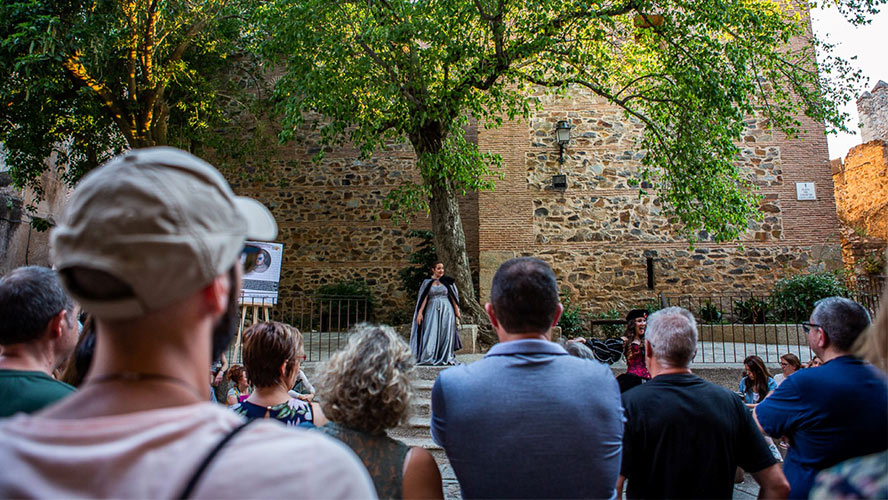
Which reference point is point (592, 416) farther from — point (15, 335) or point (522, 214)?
point (522, 214)

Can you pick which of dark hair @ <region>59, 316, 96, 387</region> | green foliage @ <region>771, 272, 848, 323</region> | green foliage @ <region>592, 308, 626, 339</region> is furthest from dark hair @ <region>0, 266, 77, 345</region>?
green foliage @ <region>771, 272, 848, 323</region>

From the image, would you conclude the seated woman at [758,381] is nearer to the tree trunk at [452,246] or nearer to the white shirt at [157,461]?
the tree trunk at [452,246]

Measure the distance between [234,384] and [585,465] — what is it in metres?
4.66

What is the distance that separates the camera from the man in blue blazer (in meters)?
1.71

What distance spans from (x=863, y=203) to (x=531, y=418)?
18.0 metres

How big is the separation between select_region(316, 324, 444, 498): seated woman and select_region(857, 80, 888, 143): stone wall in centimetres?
1826

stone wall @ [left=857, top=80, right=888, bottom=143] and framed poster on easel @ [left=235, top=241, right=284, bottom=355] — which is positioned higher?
stone wall @ [left=857, top=80, right=888, bottom=143]

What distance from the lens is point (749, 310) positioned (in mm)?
11461

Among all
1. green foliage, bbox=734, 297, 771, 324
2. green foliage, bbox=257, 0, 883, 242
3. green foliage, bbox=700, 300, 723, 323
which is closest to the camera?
green foliage, bbox=257, 0, 883, 242

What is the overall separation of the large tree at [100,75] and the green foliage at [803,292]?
39.2ft

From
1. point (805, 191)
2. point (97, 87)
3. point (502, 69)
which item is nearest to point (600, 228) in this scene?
point (805, 191)

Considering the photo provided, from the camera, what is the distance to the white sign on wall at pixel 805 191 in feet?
41.0

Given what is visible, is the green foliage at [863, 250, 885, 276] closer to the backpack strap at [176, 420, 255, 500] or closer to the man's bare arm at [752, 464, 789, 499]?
the man's bare arm at [752, 464, 789, 499]

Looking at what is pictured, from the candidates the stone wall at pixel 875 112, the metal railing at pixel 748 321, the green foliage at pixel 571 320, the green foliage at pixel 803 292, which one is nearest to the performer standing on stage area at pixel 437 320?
the metal railing at pixel 748 321
